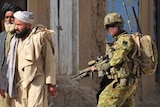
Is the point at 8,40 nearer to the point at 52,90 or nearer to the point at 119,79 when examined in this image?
the point at 52,90

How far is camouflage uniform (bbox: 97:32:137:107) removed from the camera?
7.75 metres

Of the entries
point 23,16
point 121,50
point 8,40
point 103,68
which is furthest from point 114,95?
point 23,16

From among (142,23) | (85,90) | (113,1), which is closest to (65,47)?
(85,90)

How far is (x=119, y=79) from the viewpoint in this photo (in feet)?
26.0

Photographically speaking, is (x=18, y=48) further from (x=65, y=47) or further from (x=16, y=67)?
(x=65, y=47)

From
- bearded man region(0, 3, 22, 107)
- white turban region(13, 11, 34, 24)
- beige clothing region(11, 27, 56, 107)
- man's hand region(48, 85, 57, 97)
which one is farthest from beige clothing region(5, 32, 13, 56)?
man's hand region(48, 85, 57, 97)

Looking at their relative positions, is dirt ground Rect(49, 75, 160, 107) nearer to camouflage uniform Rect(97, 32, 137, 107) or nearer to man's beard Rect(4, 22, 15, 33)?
camouflage uniform Rect(97, 32, 137, 107)

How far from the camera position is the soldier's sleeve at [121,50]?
25.1 feet

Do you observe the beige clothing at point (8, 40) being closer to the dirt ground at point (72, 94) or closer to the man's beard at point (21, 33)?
the man's beard at point (21, 33)

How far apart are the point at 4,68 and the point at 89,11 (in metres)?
4.93

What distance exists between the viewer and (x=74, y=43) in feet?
37.3

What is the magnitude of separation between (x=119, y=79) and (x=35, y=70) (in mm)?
1571

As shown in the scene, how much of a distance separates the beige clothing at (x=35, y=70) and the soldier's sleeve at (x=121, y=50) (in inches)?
46.7

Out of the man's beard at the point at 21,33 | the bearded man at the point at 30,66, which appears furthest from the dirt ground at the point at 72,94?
the man's beard at the point at 21,33
